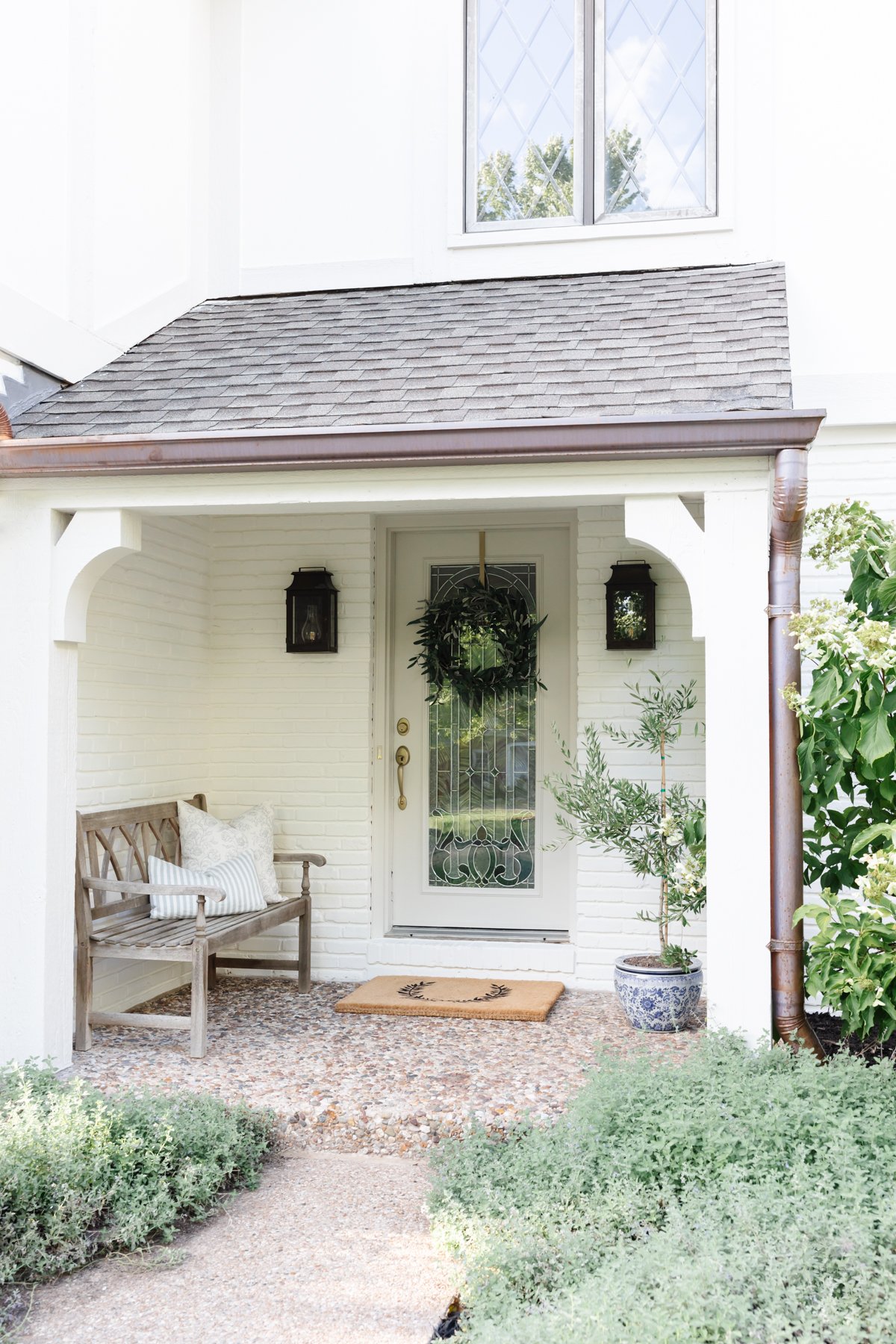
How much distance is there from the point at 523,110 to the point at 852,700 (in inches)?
153

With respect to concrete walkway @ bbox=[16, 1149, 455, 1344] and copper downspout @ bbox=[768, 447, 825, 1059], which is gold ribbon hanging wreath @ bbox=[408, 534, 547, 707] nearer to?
copper downspout @ bbox=[768, 447, 825, 1059]

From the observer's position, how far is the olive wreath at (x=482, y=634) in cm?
586

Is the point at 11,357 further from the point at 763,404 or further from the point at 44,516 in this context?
the point at 763,404

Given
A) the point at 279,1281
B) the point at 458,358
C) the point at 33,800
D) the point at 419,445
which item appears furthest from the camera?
the point at 458,358

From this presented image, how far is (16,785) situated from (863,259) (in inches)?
174

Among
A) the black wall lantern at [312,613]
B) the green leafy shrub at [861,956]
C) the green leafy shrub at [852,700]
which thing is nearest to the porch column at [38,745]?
the black wall lantern at [312,613]

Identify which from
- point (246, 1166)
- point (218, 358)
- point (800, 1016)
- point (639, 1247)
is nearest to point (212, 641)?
point (218, 358)

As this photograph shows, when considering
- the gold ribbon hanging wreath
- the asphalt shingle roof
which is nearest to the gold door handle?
the gold ribbon hanging wreath

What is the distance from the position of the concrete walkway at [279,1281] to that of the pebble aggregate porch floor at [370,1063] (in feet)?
0.78

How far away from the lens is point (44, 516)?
4.38 meters

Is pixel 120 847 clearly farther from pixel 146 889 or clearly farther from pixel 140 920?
pixel 146 889

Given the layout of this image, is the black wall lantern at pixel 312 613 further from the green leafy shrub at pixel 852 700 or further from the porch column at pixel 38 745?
the green leafy shrub at pixel 852 700

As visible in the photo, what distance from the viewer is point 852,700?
364cm

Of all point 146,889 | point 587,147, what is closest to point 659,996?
point 146,889
